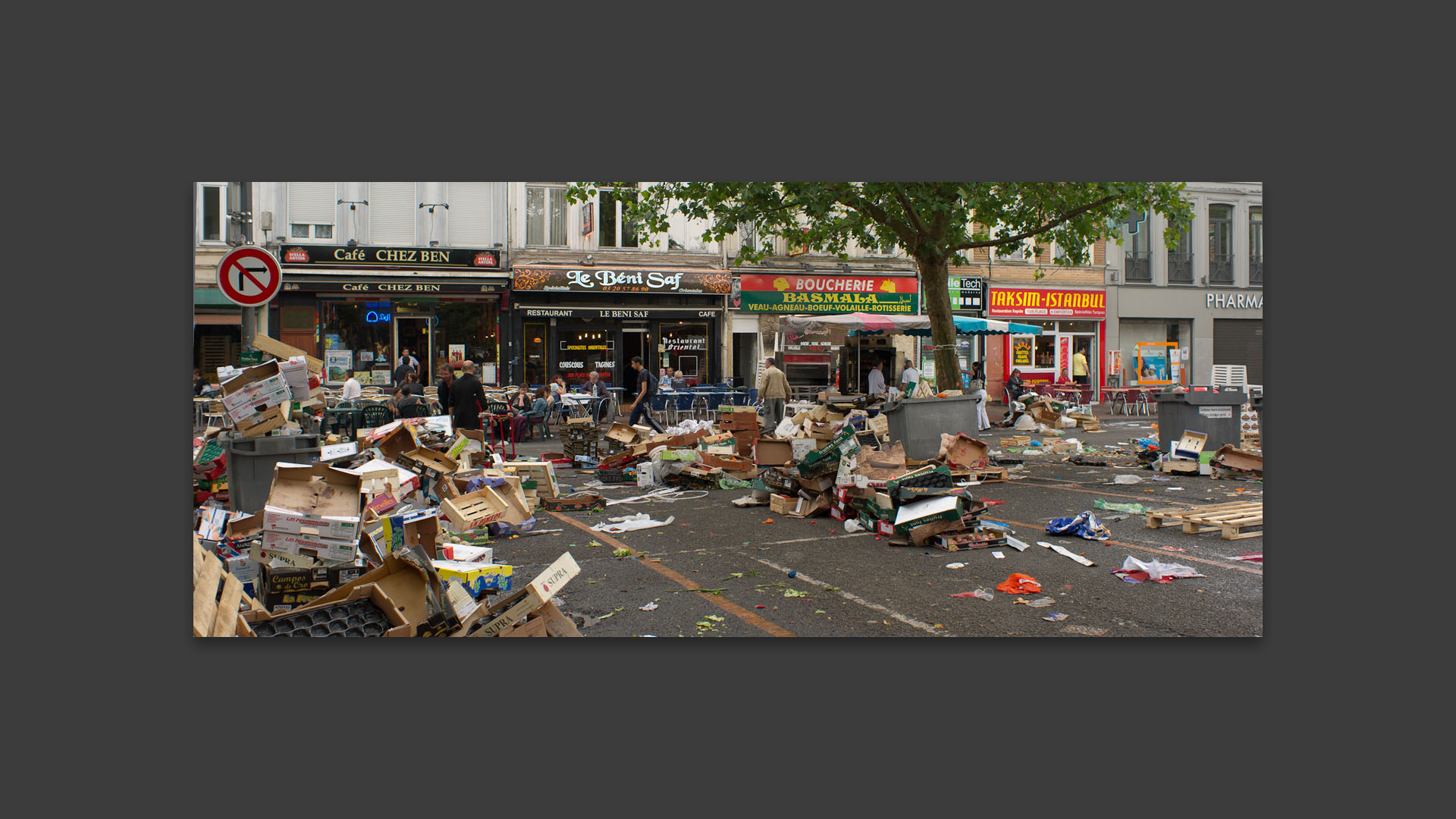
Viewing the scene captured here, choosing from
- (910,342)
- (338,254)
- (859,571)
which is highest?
(338,254)

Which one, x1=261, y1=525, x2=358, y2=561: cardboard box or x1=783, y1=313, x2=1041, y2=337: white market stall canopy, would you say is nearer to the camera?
x1=261, y1=525, x2=358, y2=561: cardboard box

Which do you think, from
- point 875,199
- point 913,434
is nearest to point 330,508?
point 913,434

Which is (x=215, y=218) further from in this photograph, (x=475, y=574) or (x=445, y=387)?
(x=475, y=574)

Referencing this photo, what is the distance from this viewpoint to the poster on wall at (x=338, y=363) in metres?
24.0

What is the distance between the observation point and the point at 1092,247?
30406 millimetres

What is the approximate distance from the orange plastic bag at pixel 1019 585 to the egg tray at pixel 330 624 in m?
3.66

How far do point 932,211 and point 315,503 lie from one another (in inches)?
408

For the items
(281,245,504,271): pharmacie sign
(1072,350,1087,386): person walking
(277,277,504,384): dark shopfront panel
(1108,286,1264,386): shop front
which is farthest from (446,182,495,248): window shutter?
(1108,286,1264,386): shop front

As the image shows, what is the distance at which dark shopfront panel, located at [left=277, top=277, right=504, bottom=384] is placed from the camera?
24.2 m

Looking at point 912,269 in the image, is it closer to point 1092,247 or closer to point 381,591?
point 1092,247

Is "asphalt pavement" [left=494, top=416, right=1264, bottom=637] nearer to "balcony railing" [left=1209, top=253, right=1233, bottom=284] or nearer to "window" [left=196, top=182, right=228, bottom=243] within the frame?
"window" [left=196, top=182, right=228, bottom=243]

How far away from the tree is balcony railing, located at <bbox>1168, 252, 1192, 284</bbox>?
13.4 m

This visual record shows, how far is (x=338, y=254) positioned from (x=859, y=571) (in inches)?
792

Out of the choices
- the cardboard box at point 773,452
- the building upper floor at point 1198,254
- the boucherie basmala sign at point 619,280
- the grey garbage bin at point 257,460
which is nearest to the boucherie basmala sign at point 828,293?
the boucherie basmala sign at point 619,280
